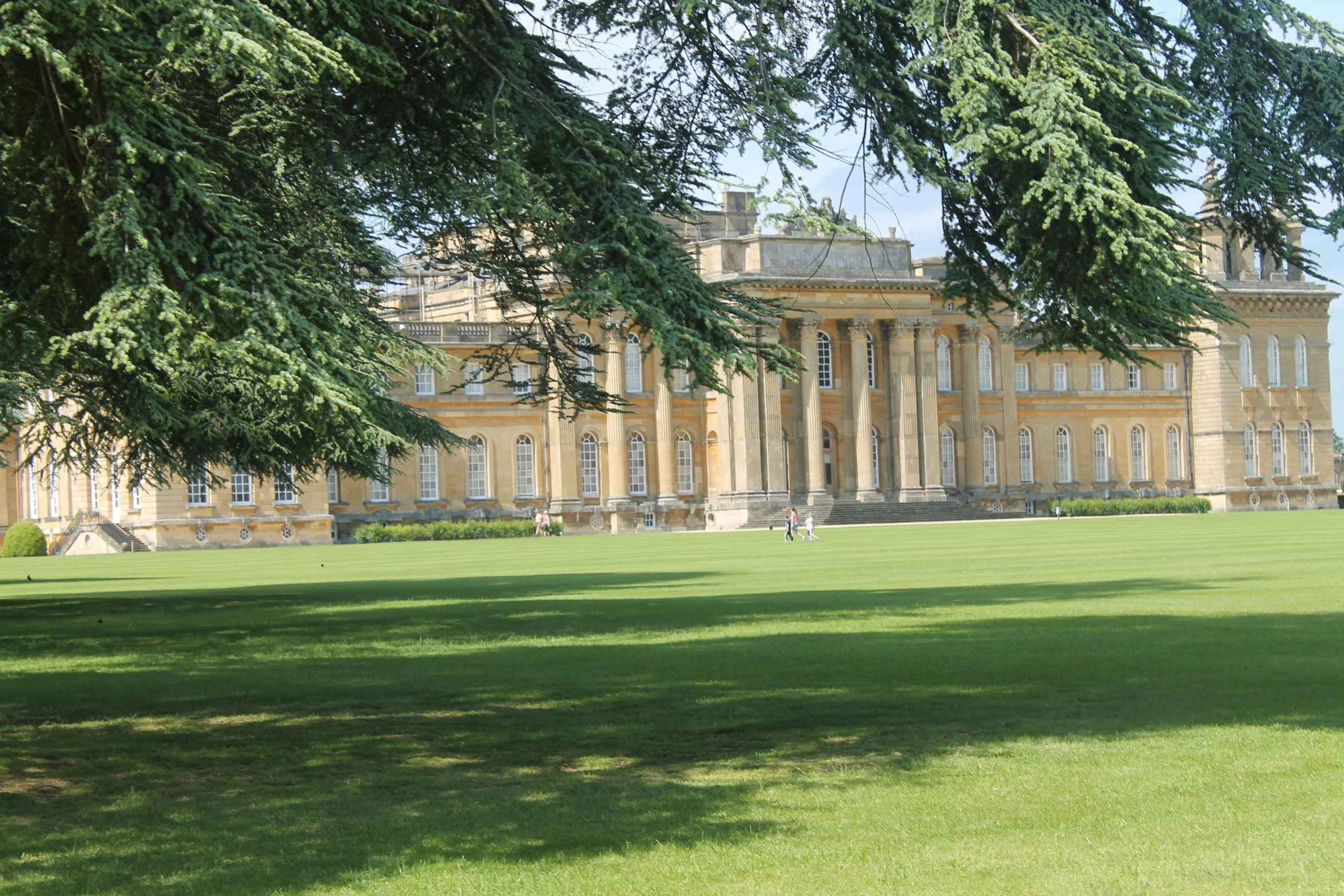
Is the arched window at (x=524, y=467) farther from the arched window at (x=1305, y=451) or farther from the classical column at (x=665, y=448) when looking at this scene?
the arched window at (x=1305, y=451)

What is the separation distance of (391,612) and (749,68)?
42.7ft


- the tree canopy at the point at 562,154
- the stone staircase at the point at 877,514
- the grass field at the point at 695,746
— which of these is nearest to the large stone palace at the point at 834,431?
the stone staircase at the point at 877,514

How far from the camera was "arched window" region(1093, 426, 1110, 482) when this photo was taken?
88688 millimetres

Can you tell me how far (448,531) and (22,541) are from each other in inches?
617

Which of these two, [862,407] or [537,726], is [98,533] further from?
[537,726]

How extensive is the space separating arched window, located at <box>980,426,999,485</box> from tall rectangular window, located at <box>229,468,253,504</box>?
36.6 meters

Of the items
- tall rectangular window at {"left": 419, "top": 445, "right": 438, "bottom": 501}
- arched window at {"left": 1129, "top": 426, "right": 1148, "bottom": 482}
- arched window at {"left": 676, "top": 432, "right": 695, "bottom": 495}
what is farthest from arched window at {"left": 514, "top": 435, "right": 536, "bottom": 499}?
arched window at {"left": 1129, "top": 426, "right": 1148, "bottom": 482}

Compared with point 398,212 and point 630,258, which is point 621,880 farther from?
point 398,212

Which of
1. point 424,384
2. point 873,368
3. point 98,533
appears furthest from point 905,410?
point 98,533

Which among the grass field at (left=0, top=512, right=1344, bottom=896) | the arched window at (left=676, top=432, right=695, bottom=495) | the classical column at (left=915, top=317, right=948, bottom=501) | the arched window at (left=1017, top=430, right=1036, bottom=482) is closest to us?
the grass field at (left=0, top=512, right=1344, bottom=896)

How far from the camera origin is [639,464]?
76875 mm

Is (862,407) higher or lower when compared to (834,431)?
higher

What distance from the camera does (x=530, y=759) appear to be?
393 inches

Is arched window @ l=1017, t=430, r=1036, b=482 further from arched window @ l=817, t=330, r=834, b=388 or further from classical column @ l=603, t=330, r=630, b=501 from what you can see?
classical column @ l=603, t=330, r=630, b=501
